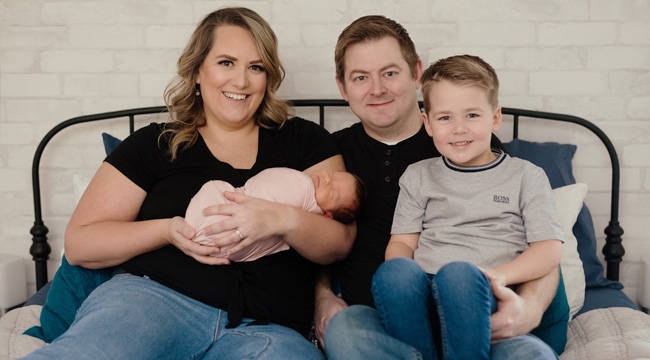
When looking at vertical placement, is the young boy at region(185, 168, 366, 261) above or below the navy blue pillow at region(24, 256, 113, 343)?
above

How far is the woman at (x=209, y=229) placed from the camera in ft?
5.18

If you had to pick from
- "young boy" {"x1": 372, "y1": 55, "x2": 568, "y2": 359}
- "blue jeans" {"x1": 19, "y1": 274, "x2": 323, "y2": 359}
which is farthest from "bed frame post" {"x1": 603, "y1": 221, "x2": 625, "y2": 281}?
"blue jeans" {"x1": 19, "y1": 274, "x2": 323, "y2": 359}

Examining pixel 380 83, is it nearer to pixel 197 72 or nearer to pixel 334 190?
pixel 334 190

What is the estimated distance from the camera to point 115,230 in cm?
176

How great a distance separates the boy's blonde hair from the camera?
1.67 meters

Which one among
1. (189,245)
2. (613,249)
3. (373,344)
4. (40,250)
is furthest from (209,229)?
(613,249)

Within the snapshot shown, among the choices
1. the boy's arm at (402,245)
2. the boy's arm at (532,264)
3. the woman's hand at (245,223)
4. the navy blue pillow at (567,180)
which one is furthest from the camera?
the navy blue pillow at (567,180)

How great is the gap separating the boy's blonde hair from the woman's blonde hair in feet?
1.69

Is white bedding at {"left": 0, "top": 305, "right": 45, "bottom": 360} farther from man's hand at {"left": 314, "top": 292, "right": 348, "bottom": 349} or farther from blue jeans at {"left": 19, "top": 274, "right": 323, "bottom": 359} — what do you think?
man's hand at {"left": 314, "top": 292, "right": 348, "bottom": 349}

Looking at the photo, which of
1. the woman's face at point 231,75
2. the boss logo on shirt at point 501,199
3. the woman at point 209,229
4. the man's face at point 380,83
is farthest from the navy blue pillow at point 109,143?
the boss logo on shirt at point 501,199

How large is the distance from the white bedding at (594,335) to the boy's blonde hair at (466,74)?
0.67m

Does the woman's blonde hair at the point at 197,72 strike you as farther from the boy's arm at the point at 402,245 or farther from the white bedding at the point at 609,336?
the white bedding at the point at 609,336

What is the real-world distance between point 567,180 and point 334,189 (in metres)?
0.90

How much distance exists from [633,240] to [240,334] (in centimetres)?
165
